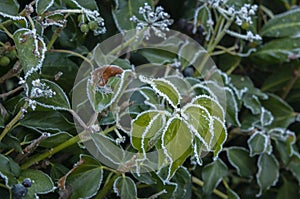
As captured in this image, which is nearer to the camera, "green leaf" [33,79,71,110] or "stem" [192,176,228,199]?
"green leaf" [33,79,71,110]

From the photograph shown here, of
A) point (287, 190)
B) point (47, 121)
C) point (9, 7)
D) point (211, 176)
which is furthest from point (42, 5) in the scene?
point (287, 190)

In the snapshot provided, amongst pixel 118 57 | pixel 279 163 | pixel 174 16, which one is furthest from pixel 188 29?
pixel 279 163

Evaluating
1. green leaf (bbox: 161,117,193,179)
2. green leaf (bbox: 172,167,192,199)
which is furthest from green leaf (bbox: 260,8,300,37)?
green leaf (bbox: 161,117,193,179)

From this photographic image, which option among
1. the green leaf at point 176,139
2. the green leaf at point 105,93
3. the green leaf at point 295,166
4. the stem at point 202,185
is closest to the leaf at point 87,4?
the green leaf at point 105,93

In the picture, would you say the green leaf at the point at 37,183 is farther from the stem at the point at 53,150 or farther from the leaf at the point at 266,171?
the leaf at the point at 266,171

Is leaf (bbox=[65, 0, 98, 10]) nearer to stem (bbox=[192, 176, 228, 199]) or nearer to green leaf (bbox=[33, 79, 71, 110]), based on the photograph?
green leaf (bbox=[33, 79, 71, 110])

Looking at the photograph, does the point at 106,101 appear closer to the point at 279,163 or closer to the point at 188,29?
the point at 188,29
